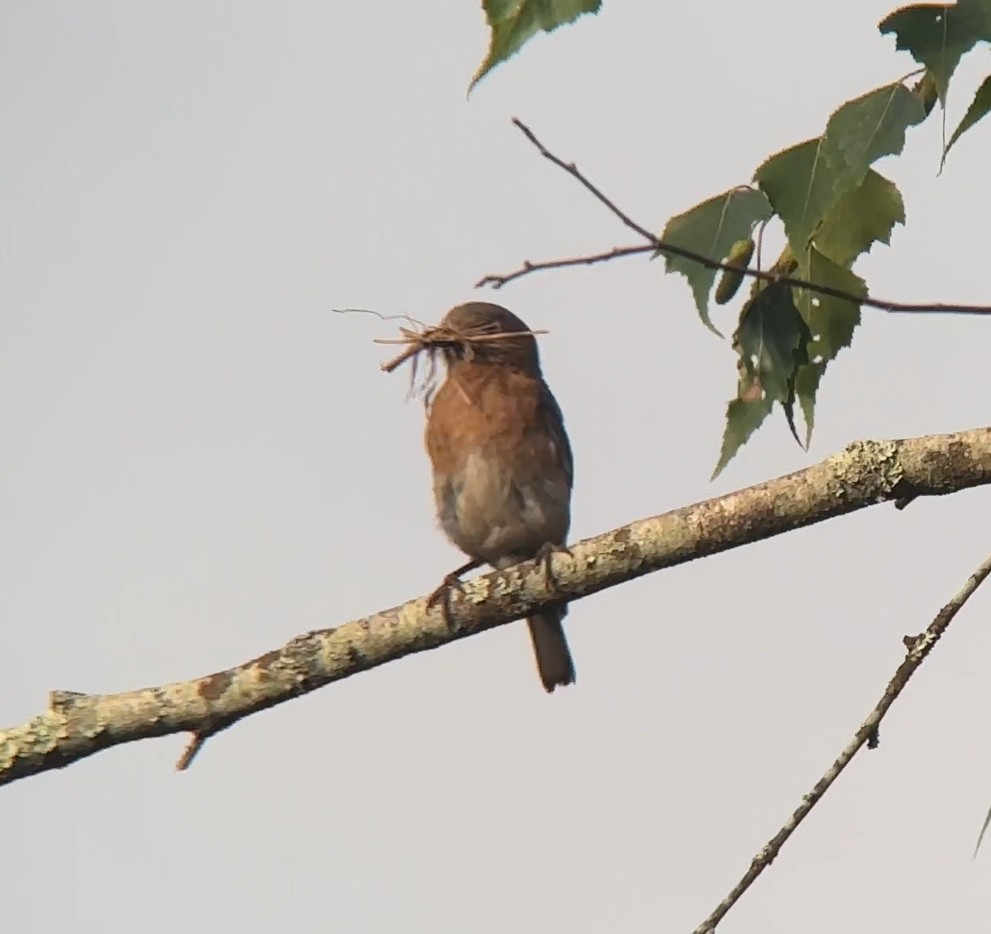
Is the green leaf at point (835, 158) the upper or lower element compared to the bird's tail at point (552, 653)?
upper

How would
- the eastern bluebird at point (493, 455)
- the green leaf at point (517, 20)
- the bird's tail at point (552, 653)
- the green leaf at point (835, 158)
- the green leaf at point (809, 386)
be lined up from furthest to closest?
the bird's tail at point (552, 653)
the eastern bluebird at point (493, 455)
the green leaf at point (809, 386)
the green leaf at point (835, 158)
the green leaf at point (517, 20)

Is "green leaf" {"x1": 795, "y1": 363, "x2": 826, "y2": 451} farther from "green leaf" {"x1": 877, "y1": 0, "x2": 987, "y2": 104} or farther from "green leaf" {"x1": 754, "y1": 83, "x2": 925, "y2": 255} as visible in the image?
"green leaf" {"x1": 877, "y1": 0, "x2": 987, "y2": 104}

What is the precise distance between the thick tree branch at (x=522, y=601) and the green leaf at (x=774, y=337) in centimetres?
21

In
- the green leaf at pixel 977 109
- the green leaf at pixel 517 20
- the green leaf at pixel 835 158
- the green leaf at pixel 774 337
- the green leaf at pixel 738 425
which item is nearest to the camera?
the green leaf at pixel 517 20

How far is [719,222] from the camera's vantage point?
275 cm

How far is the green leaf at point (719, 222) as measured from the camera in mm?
2736

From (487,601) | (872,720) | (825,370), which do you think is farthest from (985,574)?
(487,601)

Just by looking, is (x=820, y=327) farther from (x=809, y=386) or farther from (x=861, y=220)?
(x=861, y=220)

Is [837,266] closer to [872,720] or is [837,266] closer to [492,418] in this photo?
[872,720]

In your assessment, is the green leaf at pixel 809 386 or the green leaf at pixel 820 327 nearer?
the green leaf at pixel 820 327

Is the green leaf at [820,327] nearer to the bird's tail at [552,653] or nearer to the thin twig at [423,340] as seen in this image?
the thin twig at [423,340]

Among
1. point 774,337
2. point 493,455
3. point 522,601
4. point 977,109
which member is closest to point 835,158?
point 977,109

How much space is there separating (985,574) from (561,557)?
0.85 m

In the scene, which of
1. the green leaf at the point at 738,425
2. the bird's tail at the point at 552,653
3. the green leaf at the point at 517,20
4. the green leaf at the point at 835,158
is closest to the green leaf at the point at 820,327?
the green leaf at the point at 738,425
